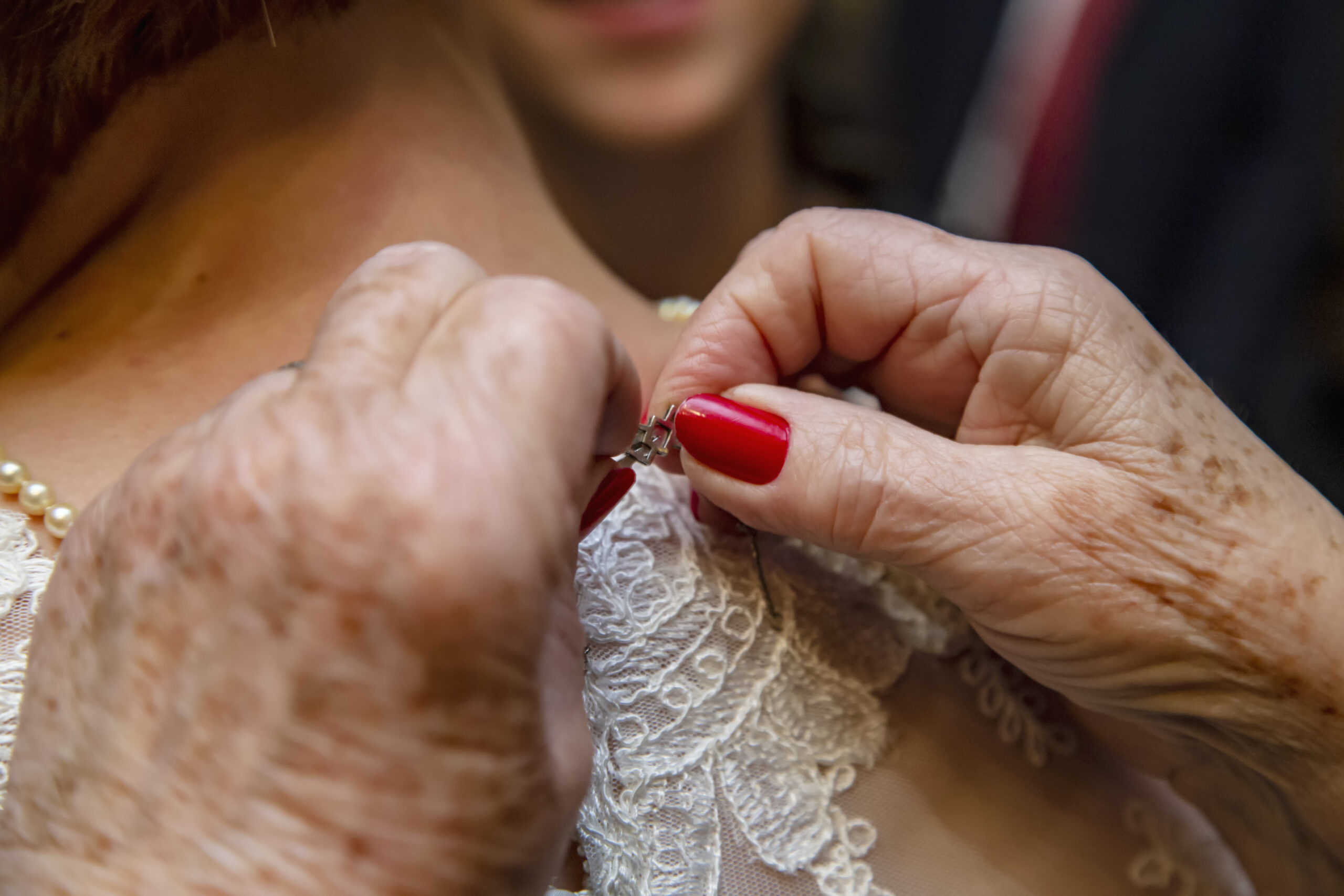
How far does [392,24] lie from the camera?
73 centimetres

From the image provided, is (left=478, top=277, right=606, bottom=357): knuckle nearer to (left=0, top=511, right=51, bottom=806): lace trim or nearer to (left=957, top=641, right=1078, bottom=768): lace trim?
(left=0, top=511, right=51, bottom=806): lace trim

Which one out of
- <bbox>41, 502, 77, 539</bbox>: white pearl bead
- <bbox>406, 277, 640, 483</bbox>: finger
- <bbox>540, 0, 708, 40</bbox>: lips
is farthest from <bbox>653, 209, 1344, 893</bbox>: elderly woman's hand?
<bbox>41, 502, 77, 539</bbox>: white pearl bead

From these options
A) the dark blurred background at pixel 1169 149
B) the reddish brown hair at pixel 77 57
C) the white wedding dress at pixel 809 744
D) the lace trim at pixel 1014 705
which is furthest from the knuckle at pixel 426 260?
the dark blurred background at pixel 1169 149

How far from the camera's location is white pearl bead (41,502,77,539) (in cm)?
55

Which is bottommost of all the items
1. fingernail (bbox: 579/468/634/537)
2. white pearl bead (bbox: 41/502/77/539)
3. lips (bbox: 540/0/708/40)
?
white pearl bead (bbox: 41/502/77/539)

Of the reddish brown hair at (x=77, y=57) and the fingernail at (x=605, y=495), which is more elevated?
the reddish brown hair at (x=77, y=57)

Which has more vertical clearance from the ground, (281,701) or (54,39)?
(54,39)

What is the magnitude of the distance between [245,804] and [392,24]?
2.15ft

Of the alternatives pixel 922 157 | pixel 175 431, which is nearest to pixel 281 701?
pixel 175 431

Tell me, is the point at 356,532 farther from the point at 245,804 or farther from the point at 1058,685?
the point at 1058,685

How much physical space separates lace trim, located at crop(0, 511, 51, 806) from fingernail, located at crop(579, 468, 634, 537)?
33 centimetres

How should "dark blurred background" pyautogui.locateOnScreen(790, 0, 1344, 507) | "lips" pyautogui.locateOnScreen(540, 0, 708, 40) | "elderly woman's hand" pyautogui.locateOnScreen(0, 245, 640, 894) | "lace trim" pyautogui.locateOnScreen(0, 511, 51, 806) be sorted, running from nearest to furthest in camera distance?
"elderly woman's hand" pyautogui.locateOnScreen(0, 245, 640, 894), "lace trim" pyautogui.locateOnScreen(0, 511, 51, 806), "lips" pyautogui.locateOnScreen(540, 0, 708, 40), "dark blurred background" pyautogui.locateOnScreen(790, 0, 1344, 507)

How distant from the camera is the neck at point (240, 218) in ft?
2.13

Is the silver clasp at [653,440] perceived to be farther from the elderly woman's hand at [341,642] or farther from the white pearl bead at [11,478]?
Answer: the white pearl bead at [11,478]
